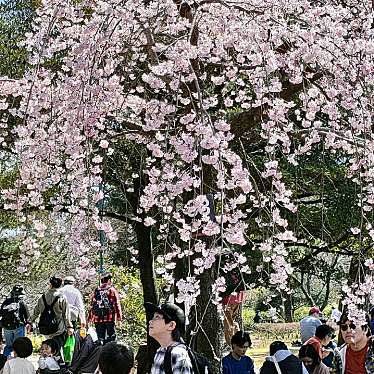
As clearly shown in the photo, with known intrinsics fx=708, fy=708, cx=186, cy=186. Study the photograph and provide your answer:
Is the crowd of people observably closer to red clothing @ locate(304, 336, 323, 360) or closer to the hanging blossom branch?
red clothing @ locate(304, 336, 323, 360)

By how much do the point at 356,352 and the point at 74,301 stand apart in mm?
3581

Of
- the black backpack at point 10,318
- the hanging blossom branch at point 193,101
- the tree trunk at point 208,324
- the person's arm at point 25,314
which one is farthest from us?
the person's arm at point 25,314

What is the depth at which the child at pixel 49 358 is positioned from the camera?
20.5 feet

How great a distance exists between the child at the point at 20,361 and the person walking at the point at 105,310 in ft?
8.11

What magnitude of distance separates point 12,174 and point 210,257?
5902mm

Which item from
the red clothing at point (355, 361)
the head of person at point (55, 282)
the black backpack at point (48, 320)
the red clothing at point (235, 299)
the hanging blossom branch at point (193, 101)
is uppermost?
the hanging blossom branch at point (193, 101)

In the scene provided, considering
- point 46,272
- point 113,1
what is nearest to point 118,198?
point 46,272

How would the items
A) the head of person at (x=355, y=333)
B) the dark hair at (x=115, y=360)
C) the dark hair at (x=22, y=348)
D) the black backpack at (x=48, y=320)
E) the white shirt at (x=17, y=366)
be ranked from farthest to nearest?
the black backpack at (x=48, y=320), the dark hair at (x=22, y=348), the white shirt at (x=17, y=366), the head of person at (x=355, y=333), the dark hair at (x=115, y=360)

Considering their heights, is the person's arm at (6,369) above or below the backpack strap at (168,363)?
below

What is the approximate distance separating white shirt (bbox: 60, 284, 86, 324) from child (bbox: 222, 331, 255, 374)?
2.48 metres

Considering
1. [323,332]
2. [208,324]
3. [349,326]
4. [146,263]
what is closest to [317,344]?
[323,332]

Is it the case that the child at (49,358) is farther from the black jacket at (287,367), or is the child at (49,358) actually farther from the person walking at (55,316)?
the black jacket at (287,367)

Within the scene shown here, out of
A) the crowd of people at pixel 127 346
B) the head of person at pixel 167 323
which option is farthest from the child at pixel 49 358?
the head of person at pixel 167 323

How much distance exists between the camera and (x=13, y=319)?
25.5 feet
